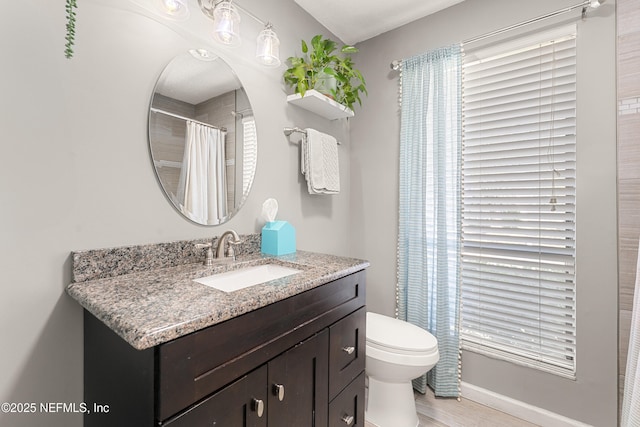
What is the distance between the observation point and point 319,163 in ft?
5.99

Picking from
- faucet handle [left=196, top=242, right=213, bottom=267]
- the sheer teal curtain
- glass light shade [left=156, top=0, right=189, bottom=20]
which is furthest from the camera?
the sheer teal curtain

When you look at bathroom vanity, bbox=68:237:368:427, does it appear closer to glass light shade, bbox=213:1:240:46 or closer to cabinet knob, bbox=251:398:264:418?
cabinet knob, bbox=251:398:264:418

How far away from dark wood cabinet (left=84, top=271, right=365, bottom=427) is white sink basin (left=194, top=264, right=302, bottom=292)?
312 mm

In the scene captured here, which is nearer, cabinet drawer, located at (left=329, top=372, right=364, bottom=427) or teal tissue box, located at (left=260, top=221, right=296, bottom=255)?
cabinet drawer, located at (left=329, top=372, right=364, bottom=427)

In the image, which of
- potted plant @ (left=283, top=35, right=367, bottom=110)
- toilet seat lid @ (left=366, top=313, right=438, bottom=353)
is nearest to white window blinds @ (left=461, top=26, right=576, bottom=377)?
toilet seat lid @ (left=366, top=313, right=438, bottom=353)

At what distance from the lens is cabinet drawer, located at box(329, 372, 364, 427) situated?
3.85ft

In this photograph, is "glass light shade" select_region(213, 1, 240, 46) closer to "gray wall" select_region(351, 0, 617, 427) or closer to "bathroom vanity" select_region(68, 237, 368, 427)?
"bathroom vanity" select_region(68, 237, 368, 427)

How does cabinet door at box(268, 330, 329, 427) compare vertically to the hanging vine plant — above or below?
below

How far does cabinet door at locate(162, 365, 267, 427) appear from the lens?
682 millimetres

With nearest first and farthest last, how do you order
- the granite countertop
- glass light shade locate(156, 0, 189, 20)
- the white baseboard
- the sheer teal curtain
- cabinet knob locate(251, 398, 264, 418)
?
1. the granite countertop
2. cabinet knob locate(251, 398, 264, 418)
3. glass light shade locate(156, 0, 189, 20)
4. the white baseboard
5. the sheer teal curtain

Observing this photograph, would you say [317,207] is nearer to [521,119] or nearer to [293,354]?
[293,354]

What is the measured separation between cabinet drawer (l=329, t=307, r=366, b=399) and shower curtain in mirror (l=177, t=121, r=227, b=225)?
0.76m

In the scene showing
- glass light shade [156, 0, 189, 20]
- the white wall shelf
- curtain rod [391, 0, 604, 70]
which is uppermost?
curtain rod [391, 0, 604, 70]

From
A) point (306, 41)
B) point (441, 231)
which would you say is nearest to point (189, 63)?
point (306, 41)
